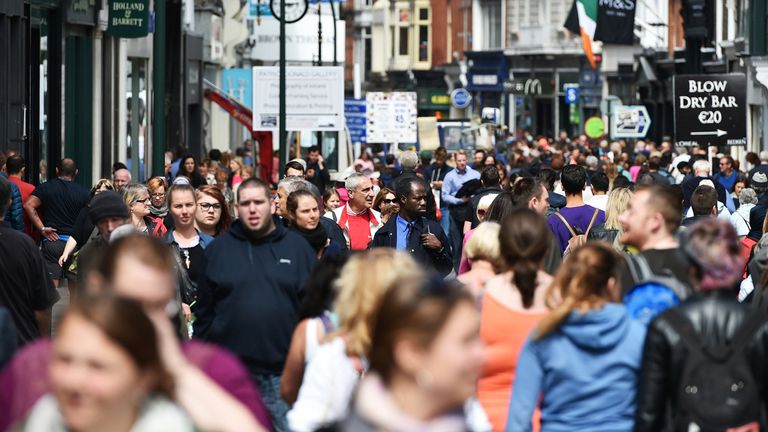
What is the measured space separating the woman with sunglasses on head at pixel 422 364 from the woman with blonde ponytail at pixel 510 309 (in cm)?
262

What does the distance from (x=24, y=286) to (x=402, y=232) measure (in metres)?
4.65

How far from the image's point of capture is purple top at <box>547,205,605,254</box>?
13.2 metres

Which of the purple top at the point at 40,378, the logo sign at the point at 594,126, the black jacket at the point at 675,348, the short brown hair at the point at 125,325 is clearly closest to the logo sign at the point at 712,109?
the black jacket at the point at 675,348

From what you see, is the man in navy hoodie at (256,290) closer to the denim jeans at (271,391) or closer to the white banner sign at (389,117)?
the denim jeans at (271,391)

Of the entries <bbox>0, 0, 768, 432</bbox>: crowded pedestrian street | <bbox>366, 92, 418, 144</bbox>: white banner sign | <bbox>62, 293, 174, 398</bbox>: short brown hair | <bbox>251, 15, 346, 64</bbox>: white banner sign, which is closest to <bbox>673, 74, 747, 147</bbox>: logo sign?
<bbox>0, 0, 768, 432</bbox>: crowded pedestrian street

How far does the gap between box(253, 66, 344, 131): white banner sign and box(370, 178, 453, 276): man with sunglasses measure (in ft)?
34.7

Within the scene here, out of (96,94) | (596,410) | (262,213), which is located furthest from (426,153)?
(596,410)

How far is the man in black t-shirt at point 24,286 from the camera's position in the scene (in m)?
9.02

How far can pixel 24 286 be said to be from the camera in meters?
9.04

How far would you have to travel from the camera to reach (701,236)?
6.34m

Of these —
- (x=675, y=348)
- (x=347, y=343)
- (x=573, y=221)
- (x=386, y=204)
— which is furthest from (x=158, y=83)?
Result: (x=675, y=348)

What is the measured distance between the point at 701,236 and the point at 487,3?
7507 centimetres

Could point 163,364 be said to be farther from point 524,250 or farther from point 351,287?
point 524,250

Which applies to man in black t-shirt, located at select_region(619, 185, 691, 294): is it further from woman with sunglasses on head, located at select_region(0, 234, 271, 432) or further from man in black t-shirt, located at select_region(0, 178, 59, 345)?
man in black t-shirt, located at select_region(0, 178, 59, 345)
